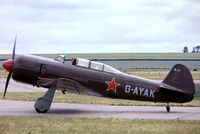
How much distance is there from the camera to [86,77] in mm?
16844

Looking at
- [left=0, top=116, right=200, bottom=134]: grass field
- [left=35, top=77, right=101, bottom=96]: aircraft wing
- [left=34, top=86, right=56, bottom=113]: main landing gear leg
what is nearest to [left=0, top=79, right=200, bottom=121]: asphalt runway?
[left=34, top=86, right=56, bottom=113]: main landing gear leg

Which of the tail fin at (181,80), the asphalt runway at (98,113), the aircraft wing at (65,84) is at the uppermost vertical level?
the tail fin at (181,80)

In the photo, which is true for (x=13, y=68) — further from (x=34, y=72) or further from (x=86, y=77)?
(x=86, y=77)

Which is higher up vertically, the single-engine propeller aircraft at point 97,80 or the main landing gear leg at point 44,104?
the single-engine propeller aircraft at point 97,80

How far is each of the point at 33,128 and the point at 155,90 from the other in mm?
6869

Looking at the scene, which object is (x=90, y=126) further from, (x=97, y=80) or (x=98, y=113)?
(x=97, y=80)

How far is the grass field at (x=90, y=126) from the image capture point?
1107 centimetres

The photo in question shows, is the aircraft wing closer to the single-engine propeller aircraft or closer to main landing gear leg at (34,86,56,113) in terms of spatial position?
the single-engine propeller aircraft

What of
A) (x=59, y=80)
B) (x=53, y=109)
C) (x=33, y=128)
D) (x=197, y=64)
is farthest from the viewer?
(x=197, y=64)

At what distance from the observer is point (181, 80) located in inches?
653

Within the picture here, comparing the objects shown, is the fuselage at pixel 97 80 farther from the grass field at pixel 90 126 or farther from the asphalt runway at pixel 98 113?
the grass field at pixel 90 126

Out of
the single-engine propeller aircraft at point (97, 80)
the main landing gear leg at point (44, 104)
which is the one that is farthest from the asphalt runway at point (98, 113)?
the single-engine propeller aircraft at point (97, 80)

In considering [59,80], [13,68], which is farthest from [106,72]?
[13,68]

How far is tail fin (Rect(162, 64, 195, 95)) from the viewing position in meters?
16.6
